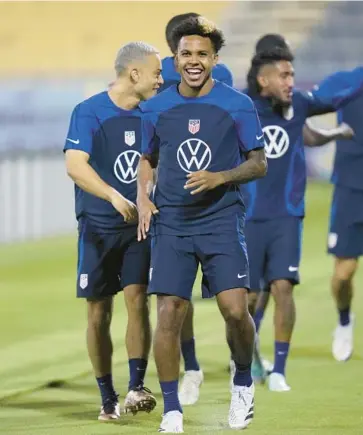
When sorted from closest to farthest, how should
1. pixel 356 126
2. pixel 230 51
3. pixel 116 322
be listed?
pixel 356 126 < pixel 116 322 < pixel 230 51

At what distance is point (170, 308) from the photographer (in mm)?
6297

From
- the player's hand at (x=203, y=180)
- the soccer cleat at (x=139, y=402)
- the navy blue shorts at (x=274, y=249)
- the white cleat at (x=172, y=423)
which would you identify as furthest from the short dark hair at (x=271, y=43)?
the white cleat at (x=172, y=423)

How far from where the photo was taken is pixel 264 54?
840cm

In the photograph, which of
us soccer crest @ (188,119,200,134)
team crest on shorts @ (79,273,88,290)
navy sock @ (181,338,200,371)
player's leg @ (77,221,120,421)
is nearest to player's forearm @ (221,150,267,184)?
us soccer crest @ (188,119,200,134)

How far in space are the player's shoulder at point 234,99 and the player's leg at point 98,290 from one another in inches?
44.8

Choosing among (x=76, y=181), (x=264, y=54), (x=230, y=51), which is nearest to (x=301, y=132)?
(x=264, y=54)

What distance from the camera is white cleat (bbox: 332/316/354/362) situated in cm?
943

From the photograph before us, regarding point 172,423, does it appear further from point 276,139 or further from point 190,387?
point 276,139

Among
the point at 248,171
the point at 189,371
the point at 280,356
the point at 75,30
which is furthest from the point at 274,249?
the point at 75,30

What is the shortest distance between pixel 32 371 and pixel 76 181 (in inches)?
105

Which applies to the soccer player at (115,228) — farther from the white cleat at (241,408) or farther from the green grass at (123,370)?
the white cleat at (241,408)

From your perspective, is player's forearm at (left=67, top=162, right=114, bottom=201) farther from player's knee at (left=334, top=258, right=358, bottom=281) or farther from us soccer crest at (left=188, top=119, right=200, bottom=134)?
player's knee at (left=334, top=258, right=358, bottom=281)

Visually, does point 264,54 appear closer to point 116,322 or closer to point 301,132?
point 301,132

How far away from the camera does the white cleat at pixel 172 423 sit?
6266 millimetres
